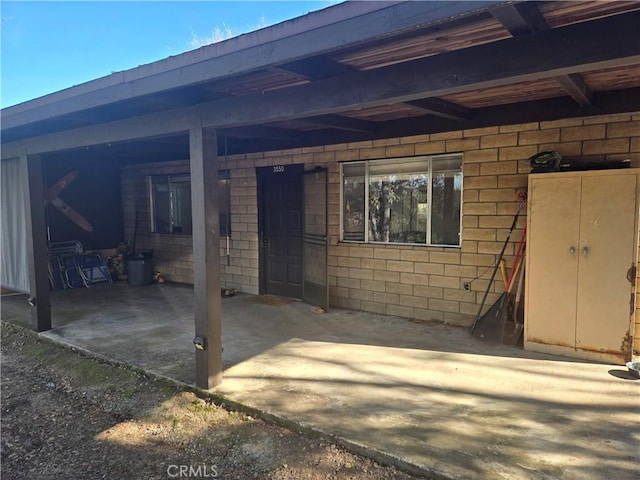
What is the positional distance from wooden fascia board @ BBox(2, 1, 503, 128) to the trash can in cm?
483

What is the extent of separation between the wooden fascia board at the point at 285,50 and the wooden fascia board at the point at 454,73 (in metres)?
0.42

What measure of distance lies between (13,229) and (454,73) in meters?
6.00

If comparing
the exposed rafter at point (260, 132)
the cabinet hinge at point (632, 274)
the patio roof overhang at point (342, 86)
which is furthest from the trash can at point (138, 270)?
the cabinet hinge at point (632, 274)

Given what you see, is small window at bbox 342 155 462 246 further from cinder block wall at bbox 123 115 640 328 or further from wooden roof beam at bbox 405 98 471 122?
wooden roof beam at bbox 405 98 471 122

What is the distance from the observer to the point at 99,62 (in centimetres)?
1232

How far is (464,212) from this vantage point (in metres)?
4.80

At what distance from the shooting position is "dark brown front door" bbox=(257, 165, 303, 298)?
6366mm

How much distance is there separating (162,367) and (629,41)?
392 cm

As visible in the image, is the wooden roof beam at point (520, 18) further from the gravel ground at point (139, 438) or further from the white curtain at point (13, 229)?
the white curtain at point (13, 229)


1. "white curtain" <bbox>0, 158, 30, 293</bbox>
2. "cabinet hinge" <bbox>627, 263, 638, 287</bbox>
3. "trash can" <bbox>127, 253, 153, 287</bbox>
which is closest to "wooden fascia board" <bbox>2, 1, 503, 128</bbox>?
"white curtain" <bbox>0, 158, 30, 293</bbox>

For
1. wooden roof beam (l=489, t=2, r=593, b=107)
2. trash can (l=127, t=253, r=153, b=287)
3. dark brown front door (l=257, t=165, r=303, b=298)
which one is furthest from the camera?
trash can (l=127, t=253, r=153, b=287)

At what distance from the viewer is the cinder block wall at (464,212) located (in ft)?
13.4

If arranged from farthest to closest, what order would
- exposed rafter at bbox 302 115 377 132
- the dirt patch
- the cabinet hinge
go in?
the dirt patch, exposed rafter at bbox 302 115 377 132, the cabinet hinge

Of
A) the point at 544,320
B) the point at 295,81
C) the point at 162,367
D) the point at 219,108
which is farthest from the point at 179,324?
the point at 544,320
